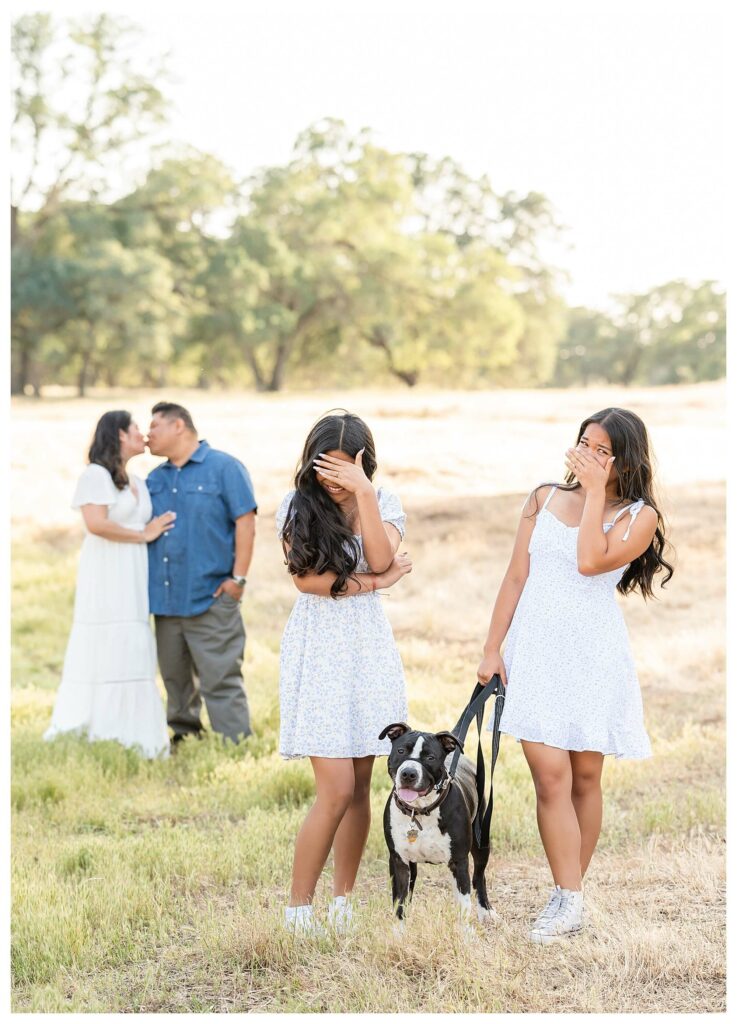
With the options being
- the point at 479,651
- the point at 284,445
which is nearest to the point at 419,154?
the point at 284,445

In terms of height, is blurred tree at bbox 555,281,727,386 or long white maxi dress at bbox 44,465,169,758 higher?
blurred tree at bbox 555,281,727,386

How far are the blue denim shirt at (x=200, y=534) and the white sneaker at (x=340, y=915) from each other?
3048 millimetres

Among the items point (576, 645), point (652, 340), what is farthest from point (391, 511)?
point (652, 340)

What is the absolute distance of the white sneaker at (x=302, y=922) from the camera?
4258mm

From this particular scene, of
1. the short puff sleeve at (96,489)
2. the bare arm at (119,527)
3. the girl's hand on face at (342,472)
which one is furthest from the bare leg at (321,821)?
the short puff sleeve at (96,489)

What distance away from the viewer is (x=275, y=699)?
8.16 m

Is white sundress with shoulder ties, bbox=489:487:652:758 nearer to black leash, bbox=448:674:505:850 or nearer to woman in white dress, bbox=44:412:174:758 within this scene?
black leash, bbox=448:674:505:850

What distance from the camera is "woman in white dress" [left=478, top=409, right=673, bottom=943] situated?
4336mm

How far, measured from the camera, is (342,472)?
13.9 feet

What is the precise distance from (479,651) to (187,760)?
4421 mm

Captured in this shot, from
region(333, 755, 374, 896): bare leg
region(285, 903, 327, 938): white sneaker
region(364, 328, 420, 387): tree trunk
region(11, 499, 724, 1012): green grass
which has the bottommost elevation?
region(11, 499, 724, 1012): green grass

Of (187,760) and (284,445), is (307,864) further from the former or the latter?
(284,445)

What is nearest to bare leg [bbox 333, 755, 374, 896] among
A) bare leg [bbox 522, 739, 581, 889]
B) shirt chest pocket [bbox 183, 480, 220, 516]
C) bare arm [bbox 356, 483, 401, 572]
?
bare leg [bbox 522, 739, 581, 889]

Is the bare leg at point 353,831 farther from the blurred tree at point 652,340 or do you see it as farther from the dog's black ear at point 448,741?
the blurred tree at point 652,340
